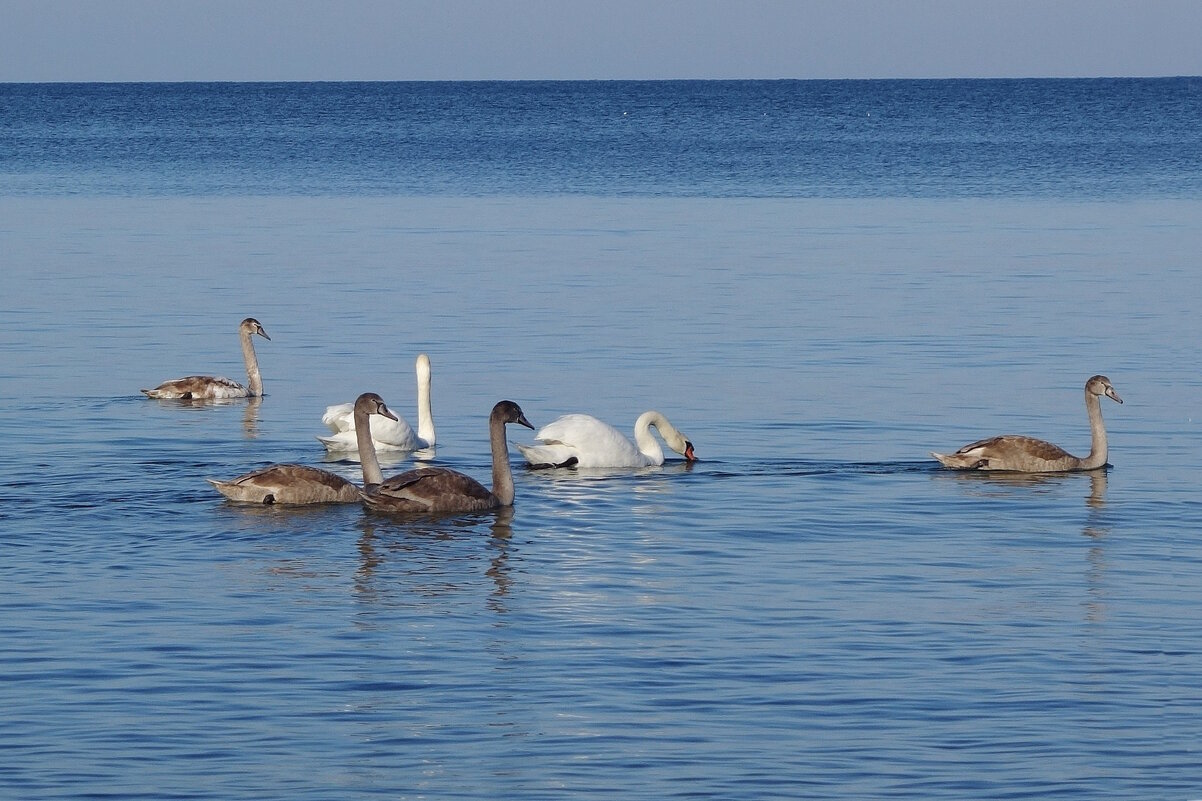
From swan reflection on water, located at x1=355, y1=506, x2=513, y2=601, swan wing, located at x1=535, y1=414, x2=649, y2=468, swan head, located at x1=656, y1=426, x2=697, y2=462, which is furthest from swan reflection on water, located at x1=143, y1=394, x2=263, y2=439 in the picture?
swan reflection on water, located at x1=355, y1=506, x2=513, y2=601

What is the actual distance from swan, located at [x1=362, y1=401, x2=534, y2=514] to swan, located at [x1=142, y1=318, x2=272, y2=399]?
19.7 ft

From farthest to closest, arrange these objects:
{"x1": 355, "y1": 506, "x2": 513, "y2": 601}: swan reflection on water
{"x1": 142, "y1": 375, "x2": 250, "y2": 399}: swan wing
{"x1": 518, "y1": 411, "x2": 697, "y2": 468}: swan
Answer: {"x1": 142, "y1": 375, "x2": 250, "y2": 399}: swan wing → {"x1": 518, "y1": 411, "x2": 697, "y2": 468}: swan → {"x1": 355, "y1": 506, "x2": 513, "y2": 601}: swan reflection on water

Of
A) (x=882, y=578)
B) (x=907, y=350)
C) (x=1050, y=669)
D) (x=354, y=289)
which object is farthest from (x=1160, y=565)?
(x=354, y=289)

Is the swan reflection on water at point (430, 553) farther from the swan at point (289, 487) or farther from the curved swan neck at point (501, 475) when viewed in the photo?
the swan at point (289, 487)

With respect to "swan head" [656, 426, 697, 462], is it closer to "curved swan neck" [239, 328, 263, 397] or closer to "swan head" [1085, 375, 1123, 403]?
"swan head" [1085, 375, 1123, 403]

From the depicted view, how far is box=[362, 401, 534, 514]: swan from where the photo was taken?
14359mm

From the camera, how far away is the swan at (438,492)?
14.4 m

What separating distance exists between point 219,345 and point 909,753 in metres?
16.7

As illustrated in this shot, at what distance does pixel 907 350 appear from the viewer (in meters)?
23.2

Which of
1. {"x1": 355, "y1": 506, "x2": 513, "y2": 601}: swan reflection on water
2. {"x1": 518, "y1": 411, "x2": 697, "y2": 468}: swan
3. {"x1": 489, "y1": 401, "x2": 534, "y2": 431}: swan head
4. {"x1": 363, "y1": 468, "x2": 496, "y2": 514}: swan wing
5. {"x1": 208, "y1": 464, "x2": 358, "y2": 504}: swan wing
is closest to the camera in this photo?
{"x1": 355, "y1": 506, "x2": 513, "y2": 601}: swan reflection on water

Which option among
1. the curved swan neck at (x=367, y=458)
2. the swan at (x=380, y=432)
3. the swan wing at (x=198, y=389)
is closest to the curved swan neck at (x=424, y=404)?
the swan at (x=380, y=432)

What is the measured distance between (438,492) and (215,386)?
21.1 feet

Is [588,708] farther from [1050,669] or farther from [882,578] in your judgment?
[882,578]

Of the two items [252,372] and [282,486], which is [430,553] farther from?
[252,372]
